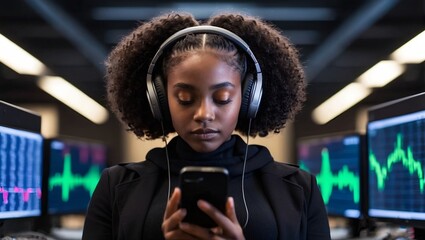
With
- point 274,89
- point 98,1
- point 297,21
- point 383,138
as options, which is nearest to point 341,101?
point 297,21

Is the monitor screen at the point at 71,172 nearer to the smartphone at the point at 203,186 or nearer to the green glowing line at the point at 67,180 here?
the green glowing line at the point at 67,180

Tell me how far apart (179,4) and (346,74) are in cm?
226

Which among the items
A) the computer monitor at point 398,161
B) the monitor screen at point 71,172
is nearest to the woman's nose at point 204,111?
the computer monitor at point 398,161

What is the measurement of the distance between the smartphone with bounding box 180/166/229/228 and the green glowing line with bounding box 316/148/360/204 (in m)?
1.55

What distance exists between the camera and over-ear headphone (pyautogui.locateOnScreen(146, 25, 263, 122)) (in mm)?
831

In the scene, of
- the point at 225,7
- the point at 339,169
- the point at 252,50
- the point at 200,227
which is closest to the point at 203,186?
the point at 200,227

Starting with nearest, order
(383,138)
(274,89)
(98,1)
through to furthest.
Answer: (274,89) < (383,138) < (98,1)

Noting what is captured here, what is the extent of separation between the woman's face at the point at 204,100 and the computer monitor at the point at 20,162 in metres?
0.74

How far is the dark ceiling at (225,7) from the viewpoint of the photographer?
11.9 feet

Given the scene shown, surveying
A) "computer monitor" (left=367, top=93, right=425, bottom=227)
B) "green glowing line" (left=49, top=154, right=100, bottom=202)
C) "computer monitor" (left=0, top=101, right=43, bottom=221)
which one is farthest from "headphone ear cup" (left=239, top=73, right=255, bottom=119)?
"green glowing line" (left=49, top=154, right=100, bottom=202)

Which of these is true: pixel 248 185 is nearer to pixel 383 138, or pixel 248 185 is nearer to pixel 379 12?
pixel 383 138

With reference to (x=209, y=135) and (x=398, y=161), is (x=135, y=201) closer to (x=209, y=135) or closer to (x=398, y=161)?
(x=209, y=135)

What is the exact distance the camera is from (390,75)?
502 cm

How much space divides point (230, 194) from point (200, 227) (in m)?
0.14
